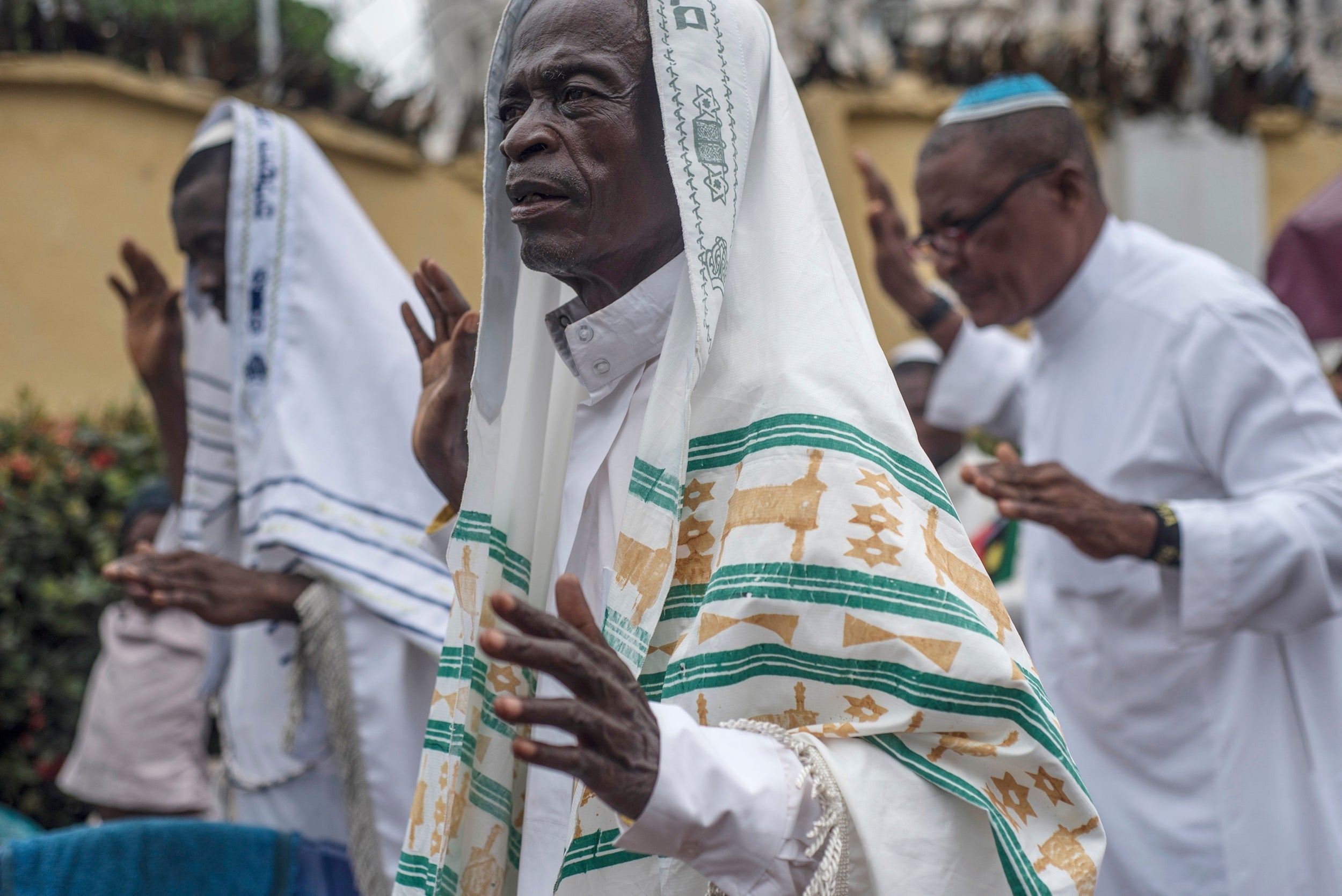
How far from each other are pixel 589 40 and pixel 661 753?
1085 millimetres

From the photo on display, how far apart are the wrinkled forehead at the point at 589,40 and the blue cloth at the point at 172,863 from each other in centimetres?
209

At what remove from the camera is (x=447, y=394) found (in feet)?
7.77

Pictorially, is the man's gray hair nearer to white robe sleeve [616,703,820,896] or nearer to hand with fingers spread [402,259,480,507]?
hand with fingers spread [402,259,480,507]

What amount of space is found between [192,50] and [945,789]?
23.5 feet

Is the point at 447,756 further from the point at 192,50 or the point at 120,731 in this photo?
the point at 192,50

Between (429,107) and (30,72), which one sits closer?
(30,72)

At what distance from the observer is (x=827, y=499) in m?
1.63

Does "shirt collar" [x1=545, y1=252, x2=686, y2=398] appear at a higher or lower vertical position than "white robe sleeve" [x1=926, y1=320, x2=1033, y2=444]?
higher

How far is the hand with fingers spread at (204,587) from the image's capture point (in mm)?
3129

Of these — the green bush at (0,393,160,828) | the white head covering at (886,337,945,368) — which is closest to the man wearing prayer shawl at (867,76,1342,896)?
the white head covering at (886,337,945,368)

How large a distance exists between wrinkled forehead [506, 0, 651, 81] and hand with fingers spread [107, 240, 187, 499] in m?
2.70

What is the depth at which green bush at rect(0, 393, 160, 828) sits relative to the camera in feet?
18.6

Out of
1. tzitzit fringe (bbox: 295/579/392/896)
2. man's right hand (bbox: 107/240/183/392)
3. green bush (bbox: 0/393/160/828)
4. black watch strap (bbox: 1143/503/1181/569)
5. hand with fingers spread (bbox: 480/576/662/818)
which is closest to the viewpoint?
hand with fingers spread (bbox: 480/576/662/818)

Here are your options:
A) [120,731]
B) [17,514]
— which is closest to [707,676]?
[120,731]
